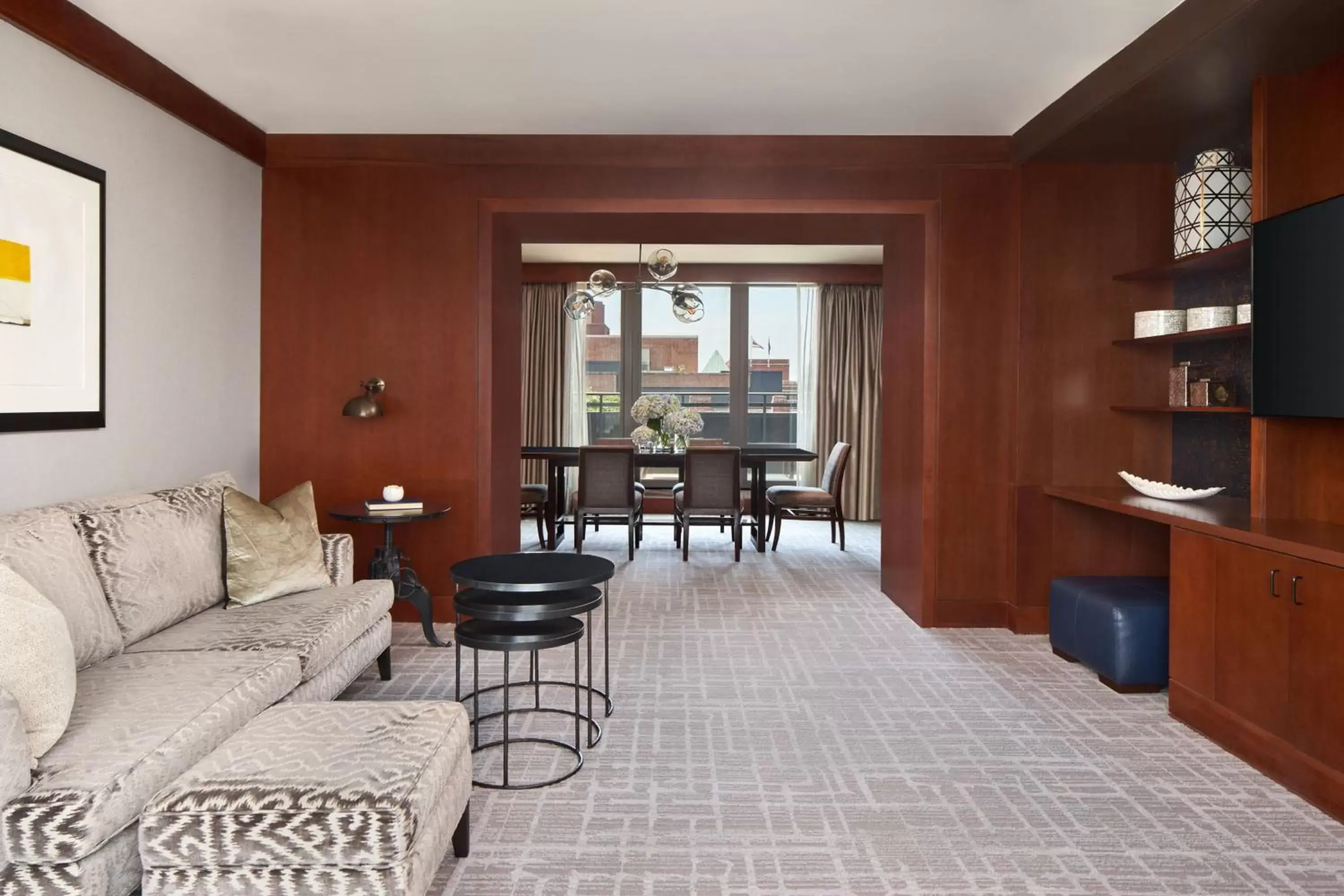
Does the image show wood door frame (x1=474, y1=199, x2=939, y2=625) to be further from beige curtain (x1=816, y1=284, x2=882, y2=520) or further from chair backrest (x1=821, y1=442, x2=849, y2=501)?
beige curtain (x1=816, y1=284, x2=882, y2=520)

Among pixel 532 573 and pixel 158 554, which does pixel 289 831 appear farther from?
pixel 158 554

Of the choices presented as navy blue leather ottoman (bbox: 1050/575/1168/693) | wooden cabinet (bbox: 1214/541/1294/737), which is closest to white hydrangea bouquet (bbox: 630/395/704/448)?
navy blue leather ottoman (bbox: 1050/575/1168/693)

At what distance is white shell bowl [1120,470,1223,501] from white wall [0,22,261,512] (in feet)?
14.2

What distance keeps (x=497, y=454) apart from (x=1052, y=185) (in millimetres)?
3371

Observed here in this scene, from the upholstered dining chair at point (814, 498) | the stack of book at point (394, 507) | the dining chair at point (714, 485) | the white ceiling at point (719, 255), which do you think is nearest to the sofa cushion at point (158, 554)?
the stack of book at point (394, 507)

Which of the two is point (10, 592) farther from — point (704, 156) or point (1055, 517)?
point (1055, 517)

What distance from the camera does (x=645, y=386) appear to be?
920cm

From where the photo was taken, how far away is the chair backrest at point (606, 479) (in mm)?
6426

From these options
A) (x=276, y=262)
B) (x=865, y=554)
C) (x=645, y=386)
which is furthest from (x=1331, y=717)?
(x=645, y=386)

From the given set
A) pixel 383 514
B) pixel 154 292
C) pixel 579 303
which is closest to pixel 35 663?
pixel 383 514

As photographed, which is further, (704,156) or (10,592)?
(704,156)

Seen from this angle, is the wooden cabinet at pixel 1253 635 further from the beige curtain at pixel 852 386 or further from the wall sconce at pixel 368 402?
the beige curtain at pixel 852 386

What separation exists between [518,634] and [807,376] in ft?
22.6

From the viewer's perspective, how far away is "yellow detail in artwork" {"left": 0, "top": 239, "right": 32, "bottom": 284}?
2.72 metres
